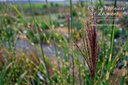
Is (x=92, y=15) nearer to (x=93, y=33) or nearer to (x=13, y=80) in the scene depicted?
(x=93, y=33)

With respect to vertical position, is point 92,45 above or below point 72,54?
above

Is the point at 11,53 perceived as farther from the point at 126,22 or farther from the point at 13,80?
the point at 126,22

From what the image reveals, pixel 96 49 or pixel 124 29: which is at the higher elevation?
pixel 96 49

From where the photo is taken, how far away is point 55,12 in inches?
568

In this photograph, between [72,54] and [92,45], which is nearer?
[92,45]

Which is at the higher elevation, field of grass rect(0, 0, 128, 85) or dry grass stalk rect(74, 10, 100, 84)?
dry grass stalk rect(74, 10, 100, 84)

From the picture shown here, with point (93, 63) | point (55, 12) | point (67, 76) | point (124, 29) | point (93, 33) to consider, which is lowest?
point (55, 12)

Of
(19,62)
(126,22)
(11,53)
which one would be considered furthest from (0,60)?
(126,22)

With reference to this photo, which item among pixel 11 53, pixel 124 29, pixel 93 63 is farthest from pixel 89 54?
pixel 124 29

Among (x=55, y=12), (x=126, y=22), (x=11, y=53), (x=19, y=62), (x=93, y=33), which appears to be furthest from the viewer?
(x=55, y=12)

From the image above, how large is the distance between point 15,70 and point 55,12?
12.4m

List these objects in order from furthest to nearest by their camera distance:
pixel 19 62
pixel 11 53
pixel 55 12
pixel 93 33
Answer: pixel 55 12
pixel 19 62
pixel 11 53
pixel 93 33

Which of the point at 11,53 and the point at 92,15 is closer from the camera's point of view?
the point at 92,15

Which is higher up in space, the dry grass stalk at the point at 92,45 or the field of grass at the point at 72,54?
the dry grass stalk at the point at 92,45
